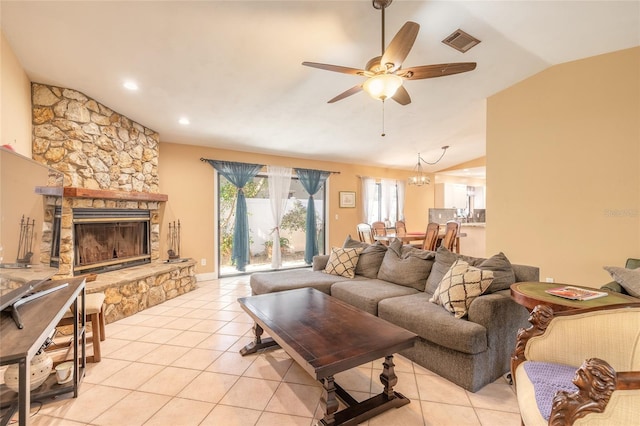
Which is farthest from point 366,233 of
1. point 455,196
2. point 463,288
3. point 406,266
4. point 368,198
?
point 455,196

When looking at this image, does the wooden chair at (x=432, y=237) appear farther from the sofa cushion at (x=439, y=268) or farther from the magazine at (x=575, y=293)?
the magazine at (x=575, y=293)

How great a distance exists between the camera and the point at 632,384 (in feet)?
2.83

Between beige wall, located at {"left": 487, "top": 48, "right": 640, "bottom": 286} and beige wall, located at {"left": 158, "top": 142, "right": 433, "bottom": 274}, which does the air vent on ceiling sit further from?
beige wall, located at {"left": 158, "top": 142, "right": 433, "bottom": 274}

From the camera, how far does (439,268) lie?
9.02ft

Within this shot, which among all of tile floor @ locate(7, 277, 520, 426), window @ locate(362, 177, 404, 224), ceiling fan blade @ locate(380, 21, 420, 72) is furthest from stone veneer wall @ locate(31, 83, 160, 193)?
window @ locate(362, 177, 404, 224)

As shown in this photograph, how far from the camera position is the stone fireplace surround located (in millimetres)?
3049

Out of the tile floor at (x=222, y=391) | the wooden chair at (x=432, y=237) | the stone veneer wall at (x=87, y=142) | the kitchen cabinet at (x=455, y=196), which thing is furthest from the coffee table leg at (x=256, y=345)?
the kitchen cabinet at (x=455, y=196)

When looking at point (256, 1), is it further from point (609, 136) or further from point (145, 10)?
point (609, 136)

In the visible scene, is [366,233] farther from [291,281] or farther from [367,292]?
[367,292]

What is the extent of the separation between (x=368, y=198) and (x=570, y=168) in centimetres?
409

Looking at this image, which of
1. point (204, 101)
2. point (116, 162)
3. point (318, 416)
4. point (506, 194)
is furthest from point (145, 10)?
point (506, 194)

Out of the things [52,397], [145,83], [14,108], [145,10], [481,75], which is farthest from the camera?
[481,75]

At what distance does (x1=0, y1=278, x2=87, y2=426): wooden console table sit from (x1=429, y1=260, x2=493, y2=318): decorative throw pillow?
2.37 meters

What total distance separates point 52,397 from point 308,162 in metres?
5.22
